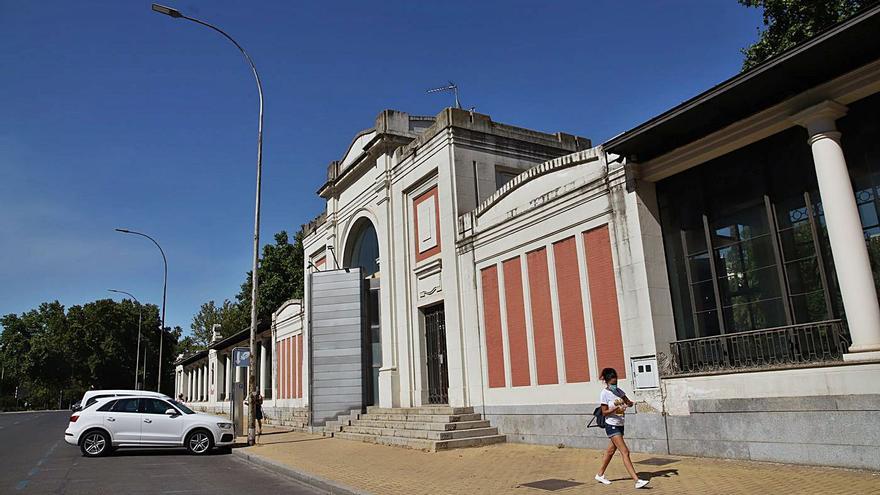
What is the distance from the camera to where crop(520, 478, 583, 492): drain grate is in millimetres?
8827

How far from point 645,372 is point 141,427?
12953 mm

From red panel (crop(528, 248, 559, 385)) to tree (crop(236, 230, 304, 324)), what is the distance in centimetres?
3636

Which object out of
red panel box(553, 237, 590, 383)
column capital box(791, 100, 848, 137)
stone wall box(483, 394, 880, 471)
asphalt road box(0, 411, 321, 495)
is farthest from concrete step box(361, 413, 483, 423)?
column capital box(791, 100, 848, 137)

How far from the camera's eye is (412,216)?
68.5 ft

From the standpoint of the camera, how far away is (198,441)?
16703mm

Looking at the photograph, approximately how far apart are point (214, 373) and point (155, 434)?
34065mm

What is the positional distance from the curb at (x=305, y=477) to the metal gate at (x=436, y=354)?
603 cm

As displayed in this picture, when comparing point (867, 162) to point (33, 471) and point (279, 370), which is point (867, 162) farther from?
point (279, 370)

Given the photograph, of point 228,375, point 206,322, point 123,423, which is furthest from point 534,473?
point 206,322

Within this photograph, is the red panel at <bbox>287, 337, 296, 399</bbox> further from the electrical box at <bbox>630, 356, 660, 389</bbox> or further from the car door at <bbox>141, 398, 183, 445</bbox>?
the electrical box at <bbox>630, 356, 660, 389</bbox>

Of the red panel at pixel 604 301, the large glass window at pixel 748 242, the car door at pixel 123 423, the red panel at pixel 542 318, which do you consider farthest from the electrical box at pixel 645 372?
the car door at pixel 123 423

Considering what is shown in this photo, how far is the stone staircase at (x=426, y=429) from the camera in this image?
48.9 feet

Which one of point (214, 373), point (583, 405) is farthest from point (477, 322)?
point (214, 373)

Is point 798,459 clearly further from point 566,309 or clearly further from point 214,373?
point 214,373
